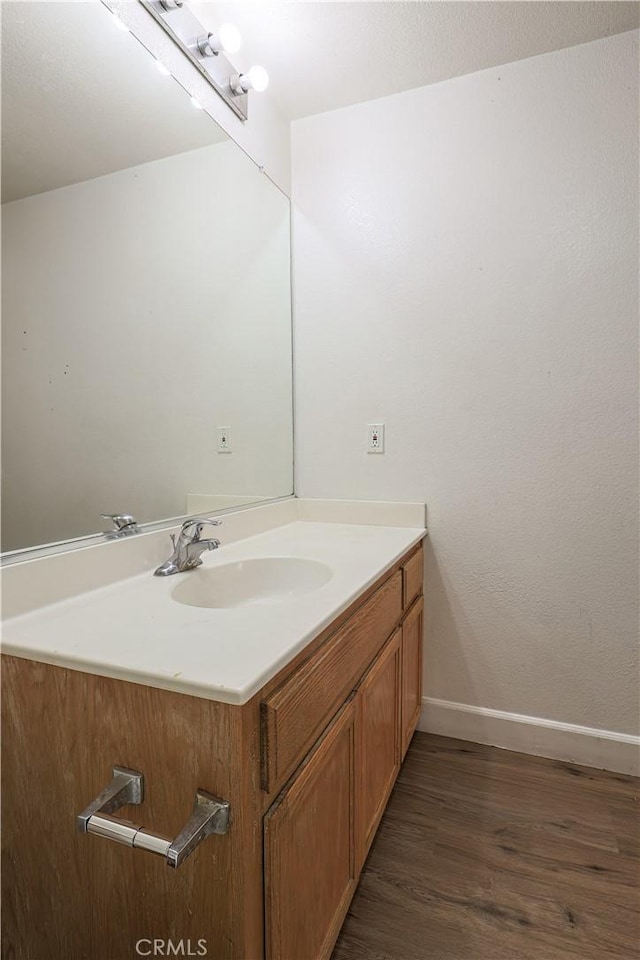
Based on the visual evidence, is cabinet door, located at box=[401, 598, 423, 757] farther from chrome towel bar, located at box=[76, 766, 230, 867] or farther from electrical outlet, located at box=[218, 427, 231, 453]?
chrome towel bar, located at box=[76, 766, 230, 867]

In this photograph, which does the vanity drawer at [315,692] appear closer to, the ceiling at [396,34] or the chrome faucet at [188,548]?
the chrome faucet at [188,548]

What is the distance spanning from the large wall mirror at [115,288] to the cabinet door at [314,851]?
0.68 m

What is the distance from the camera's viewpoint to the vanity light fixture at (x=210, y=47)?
1.31m

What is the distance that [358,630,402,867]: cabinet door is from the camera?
1154mm

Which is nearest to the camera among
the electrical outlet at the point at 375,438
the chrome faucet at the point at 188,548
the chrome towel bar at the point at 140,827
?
the chrome towel bar at the point at 140,827

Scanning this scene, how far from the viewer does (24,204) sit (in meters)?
0.93

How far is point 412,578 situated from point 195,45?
1699 mm

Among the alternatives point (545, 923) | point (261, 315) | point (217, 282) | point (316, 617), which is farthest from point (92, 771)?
point (261, 315)

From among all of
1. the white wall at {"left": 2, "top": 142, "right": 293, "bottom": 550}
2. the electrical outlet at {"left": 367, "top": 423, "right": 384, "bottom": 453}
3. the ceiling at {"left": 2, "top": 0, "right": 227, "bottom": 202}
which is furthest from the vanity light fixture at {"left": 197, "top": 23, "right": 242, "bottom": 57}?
the electrical outlet at {"left": 367, "top": 423, "right": 384, "bottom": 453}

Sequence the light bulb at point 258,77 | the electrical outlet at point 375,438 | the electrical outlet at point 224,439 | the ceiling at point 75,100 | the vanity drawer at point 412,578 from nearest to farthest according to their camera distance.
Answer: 1. the ceiling at point 75,100
2. the light bulb at point 258,77
3. the vanity drawer at point 412,578
4. the electrical outlet at point 224,439
5. the electrical outlet at point 375,438

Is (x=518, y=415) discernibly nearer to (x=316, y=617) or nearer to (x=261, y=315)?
(x=261, y=315)

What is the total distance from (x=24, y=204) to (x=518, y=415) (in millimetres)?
1501

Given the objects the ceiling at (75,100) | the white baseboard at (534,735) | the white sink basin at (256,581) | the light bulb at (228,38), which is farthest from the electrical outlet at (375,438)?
the light bulb at (228,38)

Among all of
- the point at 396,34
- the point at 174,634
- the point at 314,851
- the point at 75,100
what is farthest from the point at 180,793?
the point at 396,34
